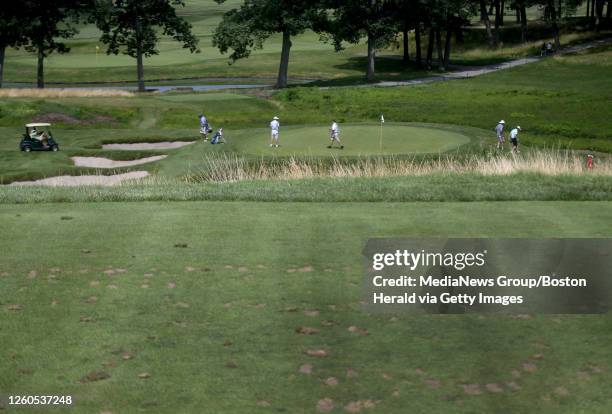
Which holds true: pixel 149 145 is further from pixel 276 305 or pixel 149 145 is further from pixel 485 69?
pixel 485 69

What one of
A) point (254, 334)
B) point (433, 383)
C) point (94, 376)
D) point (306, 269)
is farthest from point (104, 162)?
point (433, 383)

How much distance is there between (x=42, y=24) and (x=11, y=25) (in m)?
3.50

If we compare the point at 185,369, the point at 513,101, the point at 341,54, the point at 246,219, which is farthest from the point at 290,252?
the point at 341,54

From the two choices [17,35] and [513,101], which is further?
[17,35]

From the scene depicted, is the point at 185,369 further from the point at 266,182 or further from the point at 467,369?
the point at 266,182

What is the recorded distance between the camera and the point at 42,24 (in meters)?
83.8

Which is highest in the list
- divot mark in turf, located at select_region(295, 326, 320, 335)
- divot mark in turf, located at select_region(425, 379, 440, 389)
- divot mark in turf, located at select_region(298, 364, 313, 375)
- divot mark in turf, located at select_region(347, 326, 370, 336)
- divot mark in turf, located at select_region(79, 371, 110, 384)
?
divot mark in turf, located at select_region(295, 326, 320, 335)

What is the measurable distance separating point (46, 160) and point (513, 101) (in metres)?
37.4

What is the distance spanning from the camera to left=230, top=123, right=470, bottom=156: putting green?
127ft

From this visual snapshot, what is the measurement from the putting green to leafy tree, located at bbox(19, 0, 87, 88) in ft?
136

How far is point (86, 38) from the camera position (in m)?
138

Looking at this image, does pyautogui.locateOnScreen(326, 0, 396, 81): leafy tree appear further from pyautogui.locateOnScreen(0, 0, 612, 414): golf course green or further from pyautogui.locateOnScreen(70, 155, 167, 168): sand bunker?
pyautogui.locateOnScreen(0, 0, 612, 414): golf course green

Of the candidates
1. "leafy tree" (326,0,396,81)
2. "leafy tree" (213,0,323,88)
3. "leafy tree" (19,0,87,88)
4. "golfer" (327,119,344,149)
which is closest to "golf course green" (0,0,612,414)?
"golfer" (327,119,344,149)

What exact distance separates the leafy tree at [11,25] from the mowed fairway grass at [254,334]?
2740 inches
